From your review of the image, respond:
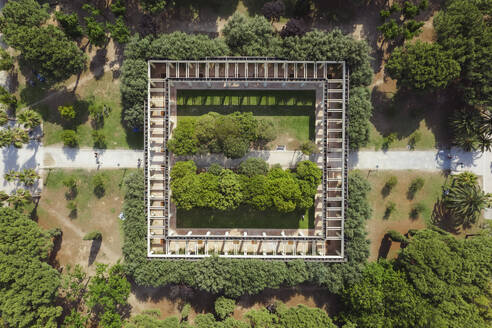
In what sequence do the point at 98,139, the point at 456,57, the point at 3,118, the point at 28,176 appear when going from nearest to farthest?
the point at 456,57, the point at 3,118, the point at 28,176, the point at 98,139

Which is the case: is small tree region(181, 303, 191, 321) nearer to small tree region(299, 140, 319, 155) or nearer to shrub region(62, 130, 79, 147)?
small tree region(299, 140, 319, 155)

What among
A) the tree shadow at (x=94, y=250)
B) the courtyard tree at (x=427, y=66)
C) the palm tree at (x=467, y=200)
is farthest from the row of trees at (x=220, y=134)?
the palm tree at (x=467, y=200)

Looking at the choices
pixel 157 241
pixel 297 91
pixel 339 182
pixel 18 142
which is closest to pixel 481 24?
pixel 297 91

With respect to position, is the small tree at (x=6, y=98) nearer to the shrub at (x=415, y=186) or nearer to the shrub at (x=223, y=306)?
the shrub at (x=223, y=306)

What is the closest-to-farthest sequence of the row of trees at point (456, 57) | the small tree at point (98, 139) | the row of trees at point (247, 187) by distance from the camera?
the row of trees at point (456, 57), the row of trees at point (247, 187), the small tree at point (98, 139)

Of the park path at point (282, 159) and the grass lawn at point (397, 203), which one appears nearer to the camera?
the park path at point (282, 159)

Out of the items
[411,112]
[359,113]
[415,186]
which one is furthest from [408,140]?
[359,113]

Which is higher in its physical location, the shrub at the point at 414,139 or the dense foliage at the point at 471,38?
the dense foliage at the point at 471,38

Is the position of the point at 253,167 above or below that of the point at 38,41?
below

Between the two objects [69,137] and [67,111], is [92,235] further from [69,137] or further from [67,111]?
[67,111]
